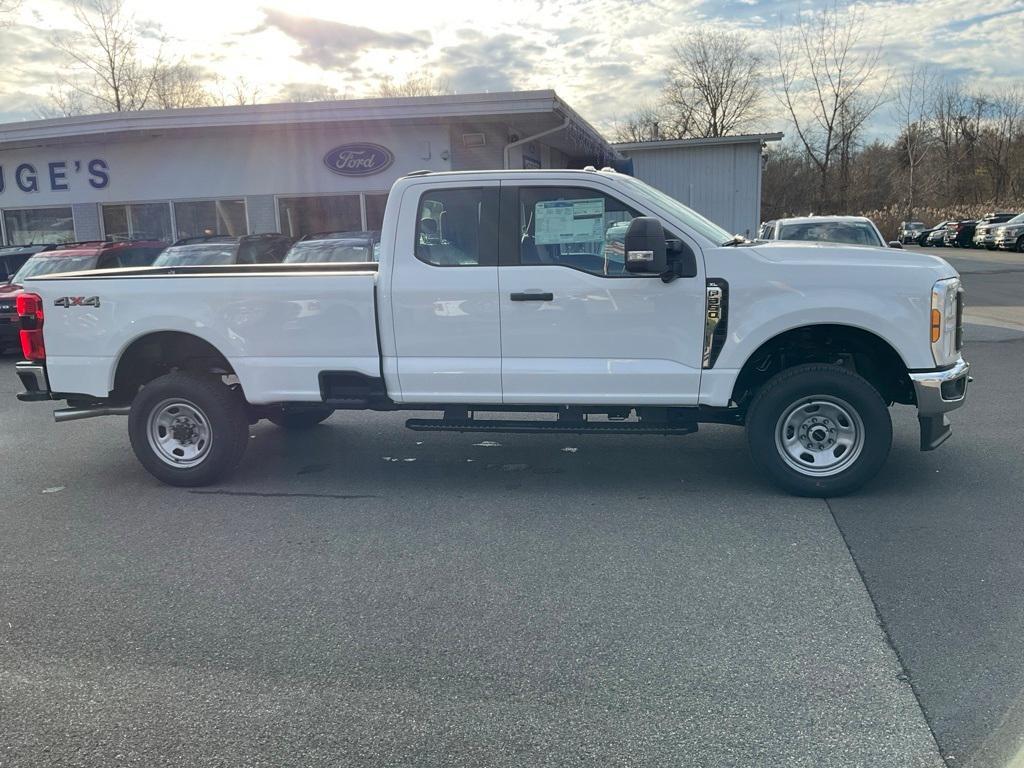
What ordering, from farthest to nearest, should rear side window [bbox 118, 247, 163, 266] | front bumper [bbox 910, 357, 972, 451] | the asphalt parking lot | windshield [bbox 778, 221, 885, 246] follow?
rear side window [bbox 118, 247, 163, 266]
windshield [bbox 778, 221, 885, 246]
front bumper [bbox 910, 357, 972, 451]
the asphalt parking lot

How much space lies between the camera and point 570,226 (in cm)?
553

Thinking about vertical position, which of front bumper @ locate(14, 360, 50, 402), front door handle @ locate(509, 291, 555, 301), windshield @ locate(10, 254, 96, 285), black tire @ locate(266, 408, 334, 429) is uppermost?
windshield @ locate(10, 254, 96, 285)

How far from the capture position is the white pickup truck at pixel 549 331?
17.0 ft

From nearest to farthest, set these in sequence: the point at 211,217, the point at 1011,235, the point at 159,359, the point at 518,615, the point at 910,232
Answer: the point at 518,615
the point at 159,359
the point at 211,217
the point at 1011,235
the point at 910,232

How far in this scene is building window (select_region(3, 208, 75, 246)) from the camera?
2041cm

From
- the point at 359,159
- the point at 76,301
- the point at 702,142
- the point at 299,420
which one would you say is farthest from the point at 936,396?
the point at 702,142

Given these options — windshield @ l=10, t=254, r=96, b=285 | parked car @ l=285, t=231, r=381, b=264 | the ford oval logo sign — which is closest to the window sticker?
parked car @ l=285, t=231, r=381, b=264

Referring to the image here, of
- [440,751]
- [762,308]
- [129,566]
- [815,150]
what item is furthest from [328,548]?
[815,150]

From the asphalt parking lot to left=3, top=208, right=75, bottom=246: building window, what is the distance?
16.3 m

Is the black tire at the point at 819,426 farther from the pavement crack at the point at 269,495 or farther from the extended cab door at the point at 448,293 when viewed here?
the pavement crack at the point at 269,495

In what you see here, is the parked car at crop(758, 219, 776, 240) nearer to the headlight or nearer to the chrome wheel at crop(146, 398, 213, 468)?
the headlight

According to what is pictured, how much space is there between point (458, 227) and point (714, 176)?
67.9ft

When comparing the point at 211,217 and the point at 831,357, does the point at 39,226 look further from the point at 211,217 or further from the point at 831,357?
the point at 831,357

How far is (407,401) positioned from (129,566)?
206cm
